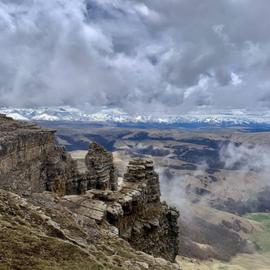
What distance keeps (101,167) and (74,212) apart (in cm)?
3662

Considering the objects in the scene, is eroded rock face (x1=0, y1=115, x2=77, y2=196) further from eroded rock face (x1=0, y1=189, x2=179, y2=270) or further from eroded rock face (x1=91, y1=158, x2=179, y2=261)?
eroded rock face (x1=0, y1=189, x2=179, y2=270)

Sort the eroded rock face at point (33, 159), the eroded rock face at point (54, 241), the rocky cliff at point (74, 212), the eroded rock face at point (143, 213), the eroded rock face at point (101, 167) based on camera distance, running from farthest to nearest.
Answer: the eroded rock face at point (101, 167) < the eroded rock face at point (33, 159) < the eroded rock face at point (143, 213) < the rocky cliff at point (74, 212) < the eroded rock face at point (54, 241)

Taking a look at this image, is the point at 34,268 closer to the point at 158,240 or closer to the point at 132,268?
the point at 132,268

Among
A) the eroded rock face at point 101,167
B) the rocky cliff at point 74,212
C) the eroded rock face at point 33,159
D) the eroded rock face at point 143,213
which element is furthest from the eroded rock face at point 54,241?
the eroded rock face at point 101,167

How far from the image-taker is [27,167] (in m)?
77.6

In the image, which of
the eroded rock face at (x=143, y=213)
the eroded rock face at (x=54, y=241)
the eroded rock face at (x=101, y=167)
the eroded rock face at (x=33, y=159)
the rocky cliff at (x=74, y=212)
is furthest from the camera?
the eroded rock face at (x=101, y=167)

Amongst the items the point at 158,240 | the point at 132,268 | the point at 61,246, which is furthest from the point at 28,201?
the point at 158,240

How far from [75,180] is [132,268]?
1781 inches

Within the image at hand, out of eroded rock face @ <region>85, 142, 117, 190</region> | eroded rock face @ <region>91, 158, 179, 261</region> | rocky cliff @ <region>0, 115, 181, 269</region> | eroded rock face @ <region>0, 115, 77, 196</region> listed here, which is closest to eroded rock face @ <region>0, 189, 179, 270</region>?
rocky cliff @ <region>0, 115, 181, 269</region>

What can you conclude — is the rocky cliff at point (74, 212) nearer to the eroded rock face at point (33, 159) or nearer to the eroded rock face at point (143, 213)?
the eroded rock face at point (143, 213)

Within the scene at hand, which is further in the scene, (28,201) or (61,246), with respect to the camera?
(28,201)

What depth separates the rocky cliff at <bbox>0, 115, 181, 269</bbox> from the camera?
35272 mm

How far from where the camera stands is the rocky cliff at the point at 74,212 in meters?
35.3

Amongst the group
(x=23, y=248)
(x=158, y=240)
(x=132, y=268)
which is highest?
(x=23, y=248)
